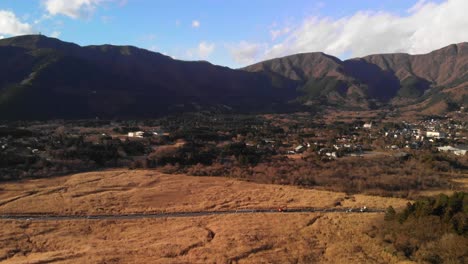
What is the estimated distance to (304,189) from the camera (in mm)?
55031

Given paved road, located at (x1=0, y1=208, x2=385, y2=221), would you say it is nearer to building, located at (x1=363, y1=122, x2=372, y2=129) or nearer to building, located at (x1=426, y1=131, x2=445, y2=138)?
building, located at (x1=426, y1=131, x2=445, y2=138)

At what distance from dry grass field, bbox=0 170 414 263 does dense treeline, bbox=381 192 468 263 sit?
1.51 meters

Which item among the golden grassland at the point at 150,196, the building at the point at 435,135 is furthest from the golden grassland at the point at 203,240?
the building at the point at 435,135

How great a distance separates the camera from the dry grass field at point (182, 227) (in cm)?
3186

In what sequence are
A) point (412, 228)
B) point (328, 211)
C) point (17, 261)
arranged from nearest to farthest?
point (17, 261) → point (412, 228) → point (328, 211)

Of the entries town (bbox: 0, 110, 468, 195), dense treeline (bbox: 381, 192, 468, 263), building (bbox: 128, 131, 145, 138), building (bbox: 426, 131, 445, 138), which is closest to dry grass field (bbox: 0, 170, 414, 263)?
dense treeline (bbox: 381, 192, 468, 263)

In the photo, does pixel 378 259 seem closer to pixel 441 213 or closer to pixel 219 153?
pixel 441 213

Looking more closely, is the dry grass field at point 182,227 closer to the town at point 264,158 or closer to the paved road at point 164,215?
the paved road at point 164,215

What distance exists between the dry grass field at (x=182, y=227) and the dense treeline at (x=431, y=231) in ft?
4.96

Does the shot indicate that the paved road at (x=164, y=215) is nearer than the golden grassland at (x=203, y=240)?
No

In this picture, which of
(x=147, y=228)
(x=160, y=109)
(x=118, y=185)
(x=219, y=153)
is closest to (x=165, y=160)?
(x=219, y=153)

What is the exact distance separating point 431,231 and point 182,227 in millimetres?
20507

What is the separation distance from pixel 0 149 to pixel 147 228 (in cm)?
4656

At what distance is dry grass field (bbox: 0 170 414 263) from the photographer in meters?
31.9
